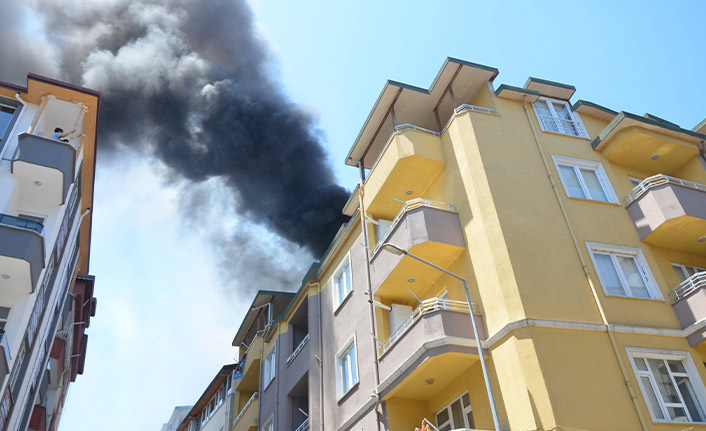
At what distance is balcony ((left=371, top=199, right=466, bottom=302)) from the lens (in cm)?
1947

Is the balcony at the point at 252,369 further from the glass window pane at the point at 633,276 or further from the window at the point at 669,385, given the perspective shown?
the window at the point at 669,385

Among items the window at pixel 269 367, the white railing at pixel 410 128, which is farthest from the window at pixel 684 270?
the window at pixel 269 367

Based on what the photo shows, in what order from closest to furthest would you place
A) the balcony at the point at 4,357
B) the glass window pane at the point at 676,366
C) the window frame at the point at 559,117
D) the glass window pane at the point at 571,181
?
the glass window pane at the point at 676,366, the balcony at the point at 4,357, the glass window pane at the point at 571,181, the window frame at the point at 559,117

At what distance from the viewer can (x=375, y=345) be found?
20891mm

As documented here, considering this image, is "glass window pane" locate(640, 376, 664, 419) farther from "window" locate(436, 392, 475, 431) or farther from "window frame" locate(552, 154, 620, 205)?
"window frame" locate(552, 154, 620, 205)

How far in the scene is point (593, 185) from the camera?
70.6ft

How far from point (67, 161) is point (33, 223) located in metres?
3.26

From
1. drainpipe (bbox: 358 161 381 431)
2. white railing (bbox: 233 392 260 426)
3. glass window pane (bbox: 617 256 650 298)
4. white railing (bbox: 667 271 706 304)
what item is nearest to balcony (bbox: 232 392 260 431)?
white railing (bbox: 233 392 260 426)

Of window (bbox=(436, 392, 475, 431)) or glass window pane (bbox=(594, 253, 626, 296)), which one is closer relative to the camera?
window (bbox=(436, 392, 475, 431))

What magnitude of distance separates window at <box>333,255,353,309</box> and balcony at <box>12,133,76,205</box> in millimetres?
11481

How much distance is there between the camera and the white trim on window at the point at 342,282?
82.1 feet

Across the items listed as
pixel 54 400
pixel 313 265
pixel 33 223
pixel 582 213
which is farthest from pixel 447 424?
pixel 54 400

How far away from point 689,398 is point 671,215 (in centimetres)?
598

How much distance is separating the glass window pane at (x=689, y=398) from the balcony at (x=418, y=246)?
7.14 metres
